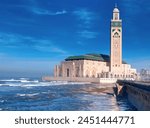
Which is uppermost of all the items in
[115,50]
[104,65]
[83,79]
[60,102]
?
[115,50]

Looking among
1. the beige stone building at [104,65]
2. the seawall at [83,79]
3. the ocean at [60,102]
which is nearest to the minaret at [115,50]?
the beige stone building at [104,65]

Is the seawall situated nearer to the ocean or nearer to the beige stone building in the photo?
the beige stone building

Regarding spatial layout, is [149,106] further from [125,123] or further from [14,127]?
[14,127]

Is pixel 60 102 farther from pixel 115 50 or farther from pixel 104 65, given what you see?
pixel 104 65

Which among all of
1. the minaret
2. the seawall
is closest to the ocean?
the seawall

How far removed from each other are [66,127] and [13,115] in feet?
3.16

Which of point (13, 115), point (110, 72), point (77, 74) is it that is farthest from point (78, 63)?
point (13, 115)

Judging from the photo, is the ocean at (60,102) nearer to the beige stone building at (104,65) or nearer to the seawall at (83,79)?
the seawall at (83,79)

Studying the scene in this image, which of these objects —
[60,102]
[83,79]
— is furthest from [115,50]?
[60,102]

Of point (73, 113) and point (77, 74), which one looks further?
point (77, 74)

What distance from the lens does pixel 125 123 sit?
5.07 meters

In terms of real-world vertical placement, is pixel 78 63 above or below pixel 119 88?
above

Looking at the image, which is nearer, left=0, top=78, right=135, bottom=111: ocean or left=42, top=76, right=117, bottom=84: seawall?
left=0, top=78, right=135, bottom=111: ocean

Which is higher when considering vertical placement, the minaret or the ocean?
the minaret
